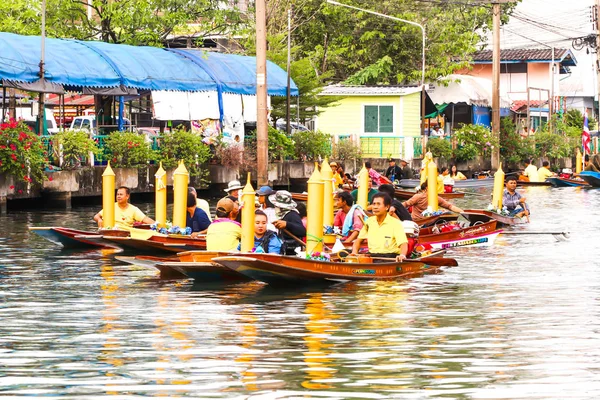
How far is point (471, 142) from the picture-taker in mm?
56531

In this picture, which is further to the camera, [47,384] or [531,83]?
[531,83]

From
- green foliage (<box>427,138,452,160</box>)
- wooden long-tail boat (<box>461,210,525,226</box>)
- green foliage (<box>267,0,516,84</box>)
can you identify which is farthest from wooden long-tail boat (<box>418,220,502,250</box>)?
green foliage (<box>267,0,516,84</box>)

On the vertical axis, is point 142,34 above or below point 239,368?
above

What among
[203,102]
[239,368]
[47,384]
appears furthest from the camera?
[203,102]

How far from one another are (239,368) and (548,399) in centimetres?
282

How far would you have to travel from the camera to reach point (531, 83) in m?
75.4

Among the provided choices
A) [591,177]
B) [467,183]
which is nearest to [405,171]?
[467,183]

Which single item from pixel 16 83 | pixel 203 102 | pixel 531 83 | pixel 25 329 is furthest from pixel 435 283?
pixel 531 83

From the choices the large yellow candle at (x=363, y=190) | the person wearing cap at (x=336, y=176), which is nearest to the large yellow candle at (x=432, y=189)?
the large yellow candle at (x=363, y=190)

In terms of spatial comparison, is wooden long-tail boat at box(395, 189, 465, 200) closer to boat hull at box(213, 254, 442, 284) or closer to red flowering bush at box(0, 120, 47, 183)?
red flowering bush at box(0, 120, 47, 183)

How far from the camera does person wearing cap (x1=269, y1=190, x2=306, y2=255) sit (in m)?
17.0

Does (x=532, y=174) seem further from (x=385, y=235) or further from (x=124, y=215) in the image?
(x=385, y=235)

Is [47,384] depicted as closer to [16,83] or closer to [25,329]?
[25,329]

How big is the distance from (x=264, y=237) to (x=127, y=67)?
2150 centimetres
